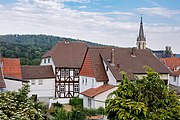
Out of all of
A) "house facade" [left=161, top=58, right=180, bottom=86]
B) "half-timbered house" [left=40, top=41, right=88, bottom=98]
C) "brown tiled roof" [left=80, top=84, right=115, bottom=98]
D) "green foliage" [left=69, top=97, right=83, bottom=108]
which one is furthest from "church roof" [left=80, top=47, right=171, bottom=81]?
"house facade" [left=161, top=58, right=180, bottom=86]

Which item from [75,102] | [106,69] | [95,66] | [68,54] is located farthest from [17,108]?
[68,54]

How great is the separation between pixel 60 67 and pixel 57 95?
3.43m

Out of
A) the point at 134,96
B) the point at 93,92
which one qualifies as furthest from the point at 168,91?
the point at 93,92

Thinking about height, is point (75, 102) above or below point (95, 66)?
below

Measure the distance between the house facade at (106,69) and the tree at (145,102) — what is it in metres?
15.4

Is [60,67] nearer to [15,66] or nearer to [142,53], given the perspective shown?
[15,66]

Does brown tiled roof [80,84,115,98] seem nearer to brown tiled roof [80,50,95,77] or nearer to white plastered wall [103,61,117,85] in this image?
white plastered wall [103,61,117,85]

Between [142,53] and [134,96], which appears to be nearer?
[134,96]

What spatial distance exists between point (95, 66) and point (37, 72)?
7.28 meters

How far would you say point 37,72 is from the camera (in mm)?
33844

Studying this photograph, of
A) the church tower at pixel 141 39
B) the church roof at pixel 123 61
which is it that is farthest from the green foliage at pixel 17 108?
the church tower at pixel 141 39

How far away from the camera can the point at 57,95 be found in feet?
115

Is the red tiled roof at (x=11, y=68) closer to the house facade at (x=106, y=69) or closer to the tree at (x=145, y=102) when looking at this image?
the house facade at (x=106, y=69)

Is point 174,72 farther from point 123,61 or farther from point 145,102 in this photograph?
point 145,102
